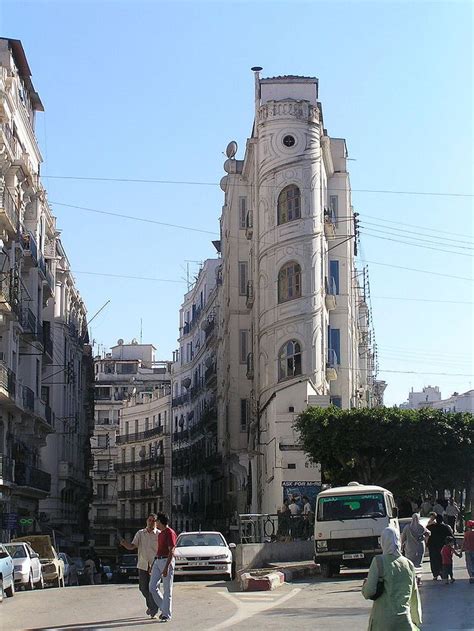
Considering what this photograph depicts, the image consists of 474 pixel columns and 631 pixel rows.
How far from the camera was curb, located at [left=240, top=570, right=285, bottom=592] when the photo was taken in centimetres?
2303

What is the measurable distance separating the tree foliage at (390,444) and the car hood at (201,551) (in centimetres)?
1092

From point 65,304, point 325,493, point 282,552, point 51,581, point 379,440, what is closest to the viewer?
point 325,493

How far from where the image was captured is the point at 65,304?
68.6m

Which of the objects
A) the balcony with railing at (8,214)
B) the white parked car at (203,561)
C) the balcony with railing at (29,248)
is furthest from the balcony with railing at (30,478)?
the white parked car at (203,561)

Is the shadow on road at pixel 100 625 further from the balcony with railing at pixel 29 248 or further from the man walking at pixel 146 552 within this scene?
the balcony with railing at pixel 29 248

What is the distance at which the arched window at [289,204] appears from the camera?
46.4 meters

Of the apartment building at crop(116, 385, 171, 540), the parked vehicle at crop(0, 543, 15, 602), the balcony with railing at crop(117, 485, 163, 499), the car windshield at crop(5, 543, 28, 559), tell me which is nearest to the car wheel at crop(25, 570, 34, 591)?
the car windshield at crop(5, 543, 28, 559)

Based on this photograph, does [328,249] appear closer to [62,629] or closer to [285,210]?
[285,210]

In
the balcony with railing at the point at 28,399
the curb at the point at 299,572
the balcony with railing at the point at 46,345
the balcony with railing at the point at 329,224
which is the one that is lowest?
the curb at the point at 299,572

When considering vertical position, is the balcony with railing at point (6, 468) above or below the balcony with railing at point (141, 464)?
below

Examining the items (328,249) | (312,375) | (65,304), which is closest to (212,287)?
(65,304)

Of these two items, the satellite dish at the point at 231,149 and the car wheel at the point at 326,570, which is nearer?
the car wheel at the point at 326,570

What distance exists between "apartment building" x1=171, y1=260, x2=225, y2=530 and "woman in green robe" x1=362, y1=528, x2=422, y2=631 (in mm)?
53315

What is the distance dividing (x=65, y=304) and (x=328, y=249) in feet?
75.8
